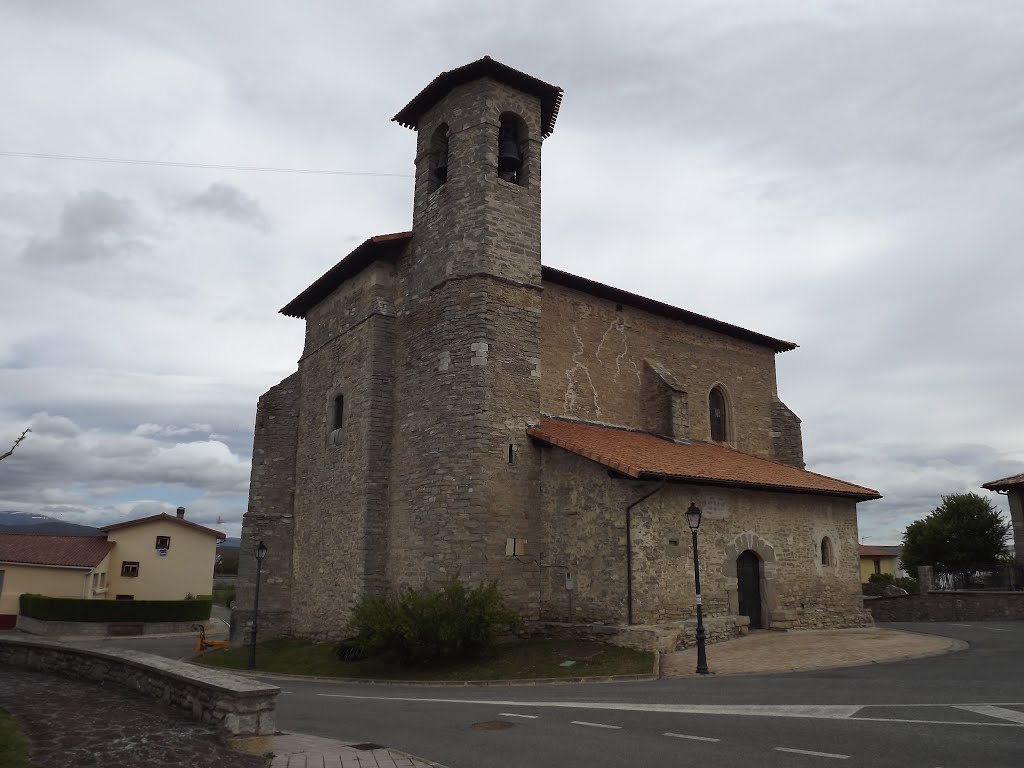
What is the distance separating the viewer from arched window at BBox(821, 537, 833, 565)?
1991cm

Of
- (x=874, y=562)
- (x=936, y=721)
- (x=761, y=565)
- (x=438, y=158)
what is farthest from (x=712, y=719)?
(x=874, y=562)

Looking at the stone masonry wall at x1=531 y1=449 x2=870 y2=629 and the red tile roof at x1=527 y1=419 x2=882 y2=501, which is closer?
the stone masonry wall at x1=531 y1=449 x2=870 y2=629

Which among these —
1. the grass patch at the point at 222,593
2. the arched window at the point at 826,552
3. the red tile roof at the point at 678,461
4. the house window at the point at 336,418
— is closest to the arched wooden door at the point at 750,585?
the red tile roof at the point at 678,461

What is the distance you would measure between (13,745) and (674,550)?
1278 cm

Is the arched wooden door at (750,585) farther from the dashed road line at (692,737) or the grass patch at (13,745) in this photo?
the grass patch at (13,745)

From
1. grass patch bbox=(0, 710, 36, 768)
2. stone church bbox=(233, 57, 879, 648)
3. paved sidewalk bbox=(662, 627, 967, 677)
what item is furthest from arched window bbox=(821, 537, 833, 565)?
grass patch bbox=(0, 710, 36, 768)

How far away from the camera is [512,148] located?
18.9m

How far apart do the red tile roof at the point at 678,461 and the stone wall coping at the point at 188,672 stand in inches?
357

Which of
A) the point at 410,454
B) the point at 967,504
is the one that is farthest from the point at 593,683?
the point at 967,504

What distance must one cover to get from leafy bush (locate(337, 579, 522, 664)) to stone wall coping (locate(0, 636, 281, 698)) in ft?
17.1

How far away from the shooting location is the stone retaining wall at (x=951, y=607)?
2416 centimetres

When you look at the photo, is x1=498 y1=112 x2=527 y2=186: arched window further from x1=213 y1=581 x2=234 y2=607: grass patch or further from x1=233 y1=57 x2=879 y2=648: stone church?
x1=213 y1=581 x2=234 y2=607: grass patch

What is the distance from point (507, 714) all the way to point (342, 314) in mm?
14770

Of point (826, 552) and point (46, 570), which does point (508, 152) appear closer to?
point (826, 552)
